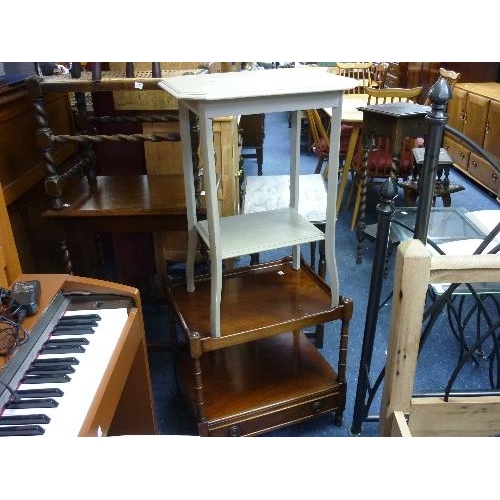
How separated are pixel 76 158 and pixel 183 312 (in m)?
1.06

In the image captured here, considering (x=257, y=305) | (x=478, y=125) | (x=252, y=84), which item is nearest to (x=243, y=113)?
(x=252, y=84)

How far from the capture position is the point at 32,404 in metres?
0.80

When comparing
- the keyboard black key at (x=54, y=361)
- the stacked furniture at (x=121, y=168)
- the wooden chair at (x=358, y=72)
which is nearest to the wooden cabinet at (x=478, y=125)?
the wooden chair at (x=358, y=72)

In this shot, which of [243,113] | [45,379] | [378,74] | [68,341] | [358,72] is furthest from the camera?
[378,74]

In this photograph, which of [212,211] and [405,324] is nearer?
[405,324]

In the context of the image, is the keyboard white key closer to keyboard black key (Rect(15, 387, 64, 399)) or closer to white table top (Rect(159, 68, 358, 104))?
keyboard black key (Rect(15, 387, 64, 399))

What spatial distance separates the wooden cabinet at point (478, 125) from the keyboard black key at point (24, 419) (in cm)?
329

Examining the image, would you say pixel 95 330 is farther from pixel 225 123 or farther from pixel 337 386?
pixel 225 123

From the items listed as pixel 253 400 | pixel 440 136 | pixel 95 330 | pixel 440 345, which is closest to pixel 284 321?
pixel 253 400

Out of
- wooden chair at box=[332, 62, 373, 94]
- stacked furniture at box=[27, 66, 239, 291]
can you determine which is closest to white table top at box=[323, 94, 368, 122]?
wooden chair at box=[332, 62, 373, 94]

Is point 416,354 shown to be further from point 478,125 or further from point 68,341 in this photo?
point 478,125

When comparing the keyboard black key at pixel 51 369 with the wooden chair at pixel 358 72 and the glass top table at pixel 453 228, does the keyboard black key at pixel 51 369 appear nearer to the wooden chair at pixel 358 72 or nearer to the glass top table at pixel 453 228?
the glass top table at pixel 453 228

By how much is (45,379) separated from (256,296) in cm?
80

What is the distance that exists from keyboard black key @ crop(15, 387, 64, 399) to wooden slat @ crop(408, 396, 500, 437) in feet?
2.12
